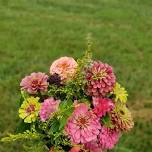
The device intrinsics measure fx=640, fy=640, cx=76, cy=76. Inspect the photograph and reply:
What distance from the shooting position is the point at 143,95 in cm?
892

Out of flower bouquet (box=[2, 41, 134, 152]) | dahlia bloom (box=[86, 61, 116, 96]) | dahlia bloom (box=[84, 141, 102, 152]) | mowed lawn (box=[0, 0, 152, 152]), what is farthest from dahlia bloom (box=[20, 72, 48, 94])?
mowed lawn (box=[0, 0, 152, 152])

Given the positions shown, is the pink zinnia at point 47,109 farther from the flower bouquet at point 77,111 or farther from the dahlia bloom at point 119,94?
the dahlia bloom at point 119,94

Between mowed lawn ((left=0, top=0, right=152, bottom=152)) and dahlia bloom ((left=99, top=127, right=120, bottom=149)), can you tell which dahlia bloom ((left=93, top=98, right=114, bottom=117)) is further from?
mowed lawn ((left=0, top=0, right=152, bottom=152))

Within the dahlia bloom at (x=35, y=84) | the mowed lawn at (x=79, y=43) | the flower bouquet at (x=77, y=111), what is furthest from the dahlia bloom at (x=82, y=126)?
the mowed lawn at (x=79, y=43)

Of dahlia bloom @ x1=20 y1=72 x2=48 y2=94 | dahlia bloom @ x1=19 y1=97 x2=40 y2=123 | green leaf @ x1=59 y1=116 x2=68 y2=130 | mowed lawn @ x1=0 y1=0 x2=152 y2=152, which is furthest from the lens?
mowed lawn @ x1=0 y1=0 x2=152 y2=152

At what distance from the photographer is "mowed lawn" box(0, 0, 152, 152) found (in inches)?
310

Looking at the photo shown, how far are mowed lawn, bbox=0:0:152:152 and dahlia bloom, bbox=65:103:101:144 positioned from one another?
2.83 metres

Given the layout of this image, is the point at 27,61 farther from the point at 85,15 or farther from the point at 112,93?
the point at 112,93

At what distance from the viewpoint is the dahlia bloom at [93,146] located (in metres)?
3.09

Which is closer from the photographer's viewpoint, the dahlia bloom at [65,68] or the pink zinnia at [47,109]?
the pink zinnia at [47,109]

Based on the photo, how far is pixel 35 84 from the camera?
10.7ft

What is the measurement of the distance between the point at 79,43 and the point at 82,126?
880cm

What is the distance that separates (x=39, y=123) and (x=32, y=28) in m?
9.77

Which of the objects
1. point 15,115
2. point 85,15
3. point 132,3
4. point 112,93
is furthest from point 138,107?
point 132,3
